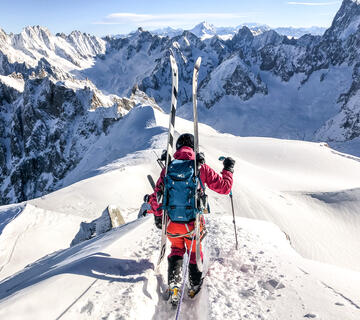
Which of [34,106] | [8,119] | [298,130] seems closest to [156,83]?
[298,130]

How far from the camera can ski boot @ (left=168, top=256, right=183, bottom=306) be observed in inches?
184

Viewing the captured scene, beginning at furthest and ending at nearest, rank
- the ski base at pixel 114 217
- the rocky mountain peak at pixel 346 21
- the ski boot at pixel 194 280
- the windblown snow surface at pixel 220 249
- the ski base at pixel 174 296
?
the rocky mountain peak at pixel 346 21, the ski base at pixel 114 217, the ski boot at pixel 194 280, the ski base at pixel 174 296, the windblown snow surface at pixel 220 249

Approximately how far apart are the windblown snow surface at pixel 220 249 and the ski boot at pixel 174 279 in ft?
0.74

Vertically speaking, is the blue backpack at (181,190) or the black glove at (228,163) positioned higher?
the black glove at (228,163)

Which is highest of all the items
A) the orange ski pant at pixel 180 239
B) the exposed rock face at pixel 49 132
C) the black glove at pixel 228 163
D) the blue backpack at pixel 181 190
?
the black glove at pixel 228 163

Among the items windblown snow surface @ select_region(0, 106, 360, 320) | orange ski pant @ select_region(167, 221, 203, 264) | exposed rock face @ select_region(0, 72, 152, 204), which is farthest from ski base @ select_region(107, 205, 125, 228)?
exposed rock face @ select_region(0, 72, 152, 204)

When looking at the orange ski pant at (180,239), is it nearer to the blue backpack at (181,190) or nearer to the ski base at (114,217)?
the blue backpack at (181,190)

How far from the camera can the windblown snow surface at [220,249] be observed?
426cm

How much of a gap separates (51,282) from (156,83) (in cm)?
18914

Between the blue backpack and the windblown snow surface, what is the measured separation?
1.31 meters

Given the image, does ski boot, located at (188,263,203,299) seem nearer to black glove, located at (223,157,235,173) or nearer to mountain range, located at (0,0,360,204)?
black glove, located at (223,157,235,173)

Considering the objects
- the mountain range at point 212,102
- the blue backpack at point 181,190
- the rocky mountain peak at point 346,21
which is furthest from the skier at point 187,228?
the rocky mountain peak at point 346,21

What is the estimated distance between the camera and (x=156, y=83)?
18512 centimetres

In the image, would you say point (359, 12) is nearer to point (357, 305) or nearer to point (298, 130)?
point (298, 130)
